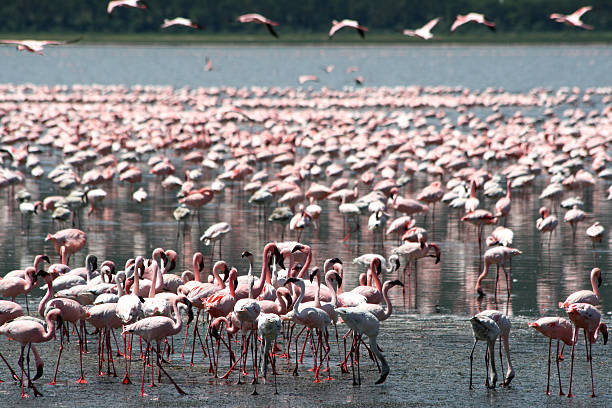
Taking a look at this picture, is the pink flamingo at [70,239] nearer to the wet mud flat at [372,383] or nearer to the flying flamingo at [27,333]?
the wet mud flat at [372,383]

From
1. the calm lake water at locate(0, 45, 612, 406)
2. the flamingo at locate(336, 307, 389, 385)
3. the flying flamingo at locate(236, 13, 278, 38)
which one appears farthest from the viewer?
the flying flamingo at locate(236, 13, 278, 38)

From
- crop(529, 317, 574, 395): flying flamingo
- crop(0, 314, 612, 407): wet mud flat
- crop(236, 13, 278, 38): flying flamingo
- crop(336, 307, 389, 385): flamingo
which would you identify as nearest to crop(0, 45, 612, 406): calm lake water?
crop(0, 314, 612, 407): wet mud flat

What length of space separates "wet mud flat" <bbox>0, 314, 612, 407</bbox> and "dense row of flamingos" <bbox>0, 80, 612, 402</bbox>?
0.49ft

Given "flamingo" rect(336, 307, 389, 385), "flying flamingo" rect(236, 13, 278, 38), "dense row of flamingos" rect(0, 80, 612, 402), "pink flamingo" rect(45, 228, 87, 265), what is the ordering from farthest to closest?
"flying flamingo" rect(236, 13, 278, 38) < "pink flamingo" rect(45, 228, 87, 265) < "dense row of flamingos" rect(0, 80, 612, 402) < "flamingo" rect(336, 307, 389, 385)

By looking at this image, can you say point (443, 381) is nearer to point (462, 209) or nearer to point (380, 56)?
point (462, 209)

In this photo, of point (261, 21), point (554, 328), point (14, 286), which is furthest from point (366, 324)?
point (261, 21)

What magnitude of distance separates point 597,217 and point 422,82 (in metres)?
57.3

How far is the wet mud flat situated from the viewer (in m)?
8.86

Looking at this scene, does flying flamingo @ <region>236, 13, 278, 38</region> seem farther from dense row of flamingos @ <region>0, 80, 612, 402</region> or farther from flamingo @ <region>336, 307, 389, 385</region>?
flamingo @ <region>336, 307, 389, 385</region>

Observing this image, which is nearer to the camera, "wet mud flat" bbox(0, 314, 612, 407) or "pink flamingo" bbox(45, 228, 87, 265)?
"wet mud flat" bbox(0, 314, 612, 407)

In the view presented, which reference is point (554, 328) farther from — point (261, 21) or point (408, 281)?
point (261, 21)

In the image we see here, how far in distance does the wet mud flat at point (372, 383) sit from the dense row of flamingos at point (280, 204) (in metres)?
0.15

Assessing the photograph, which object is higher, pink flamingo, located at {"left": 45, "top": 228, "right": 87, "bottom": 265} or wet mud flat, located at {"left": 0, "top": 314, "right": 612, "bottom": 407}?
pink flamingo, located at {"left": 45, "top": 228, "right": 87, "bottom": 265}

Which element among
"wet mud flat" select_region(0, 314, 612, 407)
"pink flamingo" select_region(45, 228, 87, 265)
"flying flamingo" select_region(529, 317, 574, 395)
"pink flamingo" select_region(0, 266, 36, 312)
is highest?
"pink flamingo" select_region(45, 228, 87, 265)
